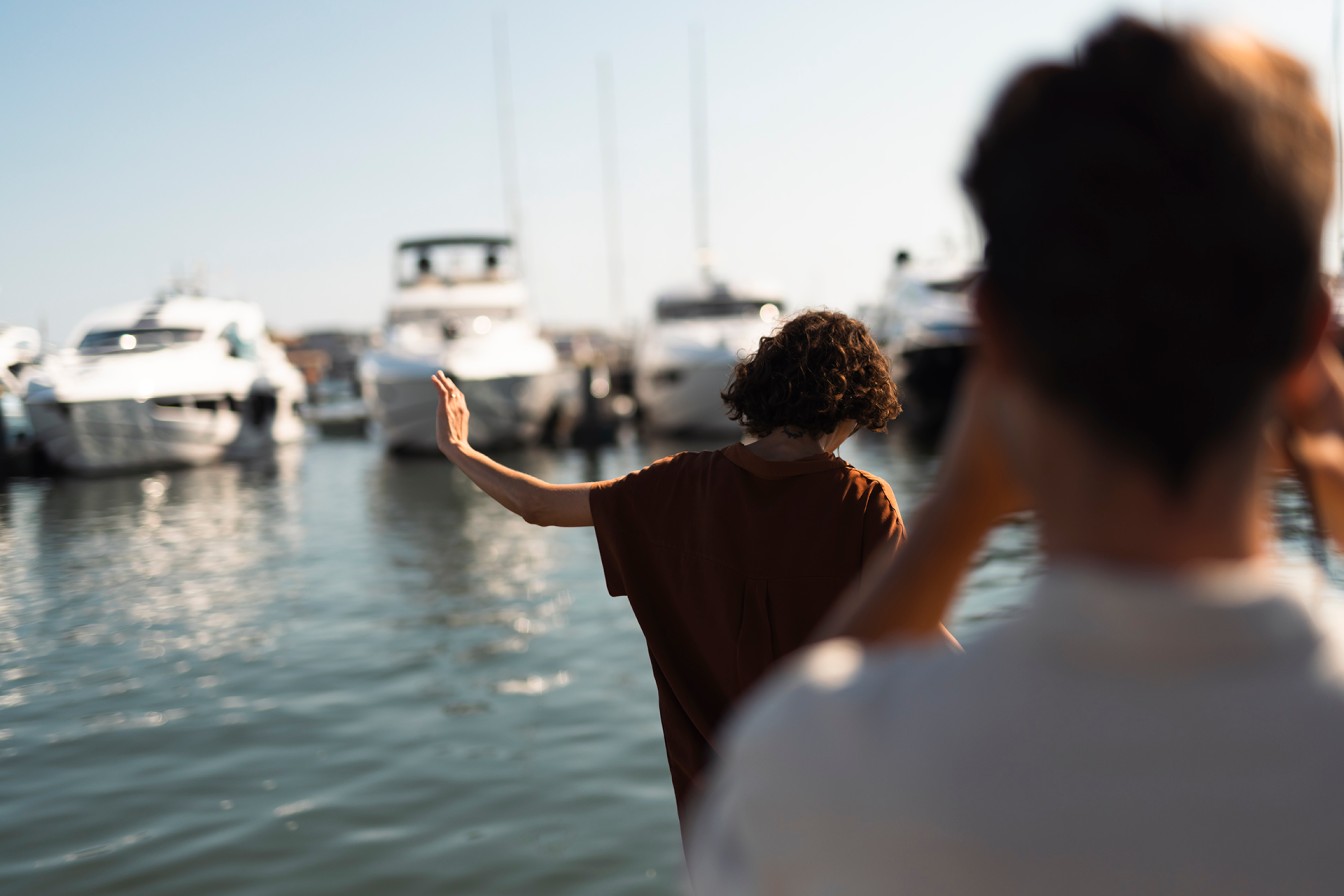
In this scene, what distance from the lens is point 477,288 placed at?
2959 centimetres

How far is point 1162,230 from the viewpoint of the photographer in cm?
76

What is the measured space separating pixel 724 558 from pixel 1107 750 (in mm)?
1577

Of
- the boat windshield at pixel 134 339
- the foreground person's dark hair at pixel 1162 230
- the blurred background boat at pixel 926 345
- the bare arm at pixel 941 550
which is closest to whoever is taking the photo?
the foreground person's dark hair at pixel 1162 230

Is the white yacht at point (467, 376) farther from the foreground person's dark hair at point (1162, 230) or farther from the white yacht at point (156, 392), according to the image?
the foreground person's dark hair at point (1162, 230)

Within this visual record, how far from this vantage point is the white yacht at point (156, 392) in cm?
2325

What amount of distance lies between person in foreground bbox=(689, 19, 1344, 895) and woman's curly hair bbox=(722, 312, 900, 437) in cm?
150

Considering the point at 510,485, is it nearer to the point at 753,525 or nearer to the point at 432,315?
the point at 753,525

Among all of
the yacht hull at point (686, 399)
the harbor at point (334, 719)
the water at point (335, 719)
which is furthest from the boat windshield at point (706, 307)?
the water at point (335, 719)

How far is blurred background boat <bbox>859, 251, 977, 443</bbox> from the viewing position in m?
26.9

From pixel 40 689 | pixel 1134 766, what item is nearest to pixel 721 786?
pixel 1134 766

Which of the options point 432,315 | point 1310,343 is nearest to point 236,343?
Answer: point 432,315

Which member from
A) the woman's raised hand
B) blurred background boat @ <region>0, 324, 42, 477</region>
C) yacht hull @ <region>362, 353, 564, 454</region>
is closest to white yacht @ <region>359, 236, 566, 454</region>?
yacht hull @ <region>362, 353, 564, 454</region>

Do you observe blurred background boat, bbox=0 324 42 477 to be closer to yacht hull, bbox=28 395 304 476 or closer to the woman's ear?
yacht hull, bbox=28 395 304 476

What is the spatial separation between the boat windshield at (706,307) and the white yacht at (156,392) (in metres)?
9.30
